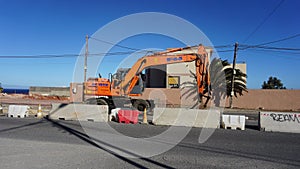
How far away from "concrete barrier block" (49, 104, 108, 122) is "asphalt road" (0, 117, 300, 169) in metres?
3.60

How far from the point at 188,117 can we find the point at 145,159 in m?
6.11

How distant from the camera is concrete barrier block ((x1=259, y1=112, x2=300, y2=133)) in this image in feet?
35.5

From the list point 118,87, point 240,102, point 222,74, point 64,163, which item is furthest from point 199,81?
point 240,102

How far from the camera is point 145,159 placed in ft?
19.4

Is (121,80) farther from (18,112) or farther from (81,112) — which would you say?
(18,112)

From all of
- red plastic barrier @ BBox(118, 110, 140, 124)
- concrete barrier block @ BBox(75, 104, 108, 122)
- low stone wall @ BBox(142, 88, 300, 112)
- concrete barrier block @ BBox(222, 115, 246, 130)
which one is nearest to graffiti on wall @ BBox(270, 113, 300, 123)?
concrete barrier block @ BBox(222, 115, 246, 130)

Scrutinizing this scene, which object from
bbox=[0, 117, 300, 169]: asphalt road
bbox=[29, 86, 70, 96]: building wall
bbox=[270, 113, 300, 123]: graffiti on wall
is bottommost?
bbox=[0, 117, 300, 169]: asphalt road

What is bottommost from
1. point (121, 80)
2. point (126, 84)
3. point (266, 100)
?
point (266, 100)

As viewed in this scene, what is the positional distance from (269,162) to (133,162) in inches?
128

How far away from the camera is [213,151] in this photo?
22.6 feet

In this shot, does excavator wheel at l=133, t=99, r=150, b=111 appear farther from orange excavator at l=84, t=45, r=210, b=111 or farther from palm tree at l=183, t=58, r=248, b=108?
palm tree at l=183, t=58, r=248, b=108

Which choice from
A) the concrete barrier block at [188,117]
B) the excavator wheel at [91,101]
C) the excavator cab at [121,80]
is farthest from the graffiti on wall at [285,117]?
the excavator wheel at [91,101]

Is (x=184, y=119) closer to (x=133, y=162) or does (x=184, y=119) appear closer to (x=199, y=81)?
(x=199, y=81)

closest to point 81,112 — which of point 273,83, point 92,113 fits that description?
point 92,113
